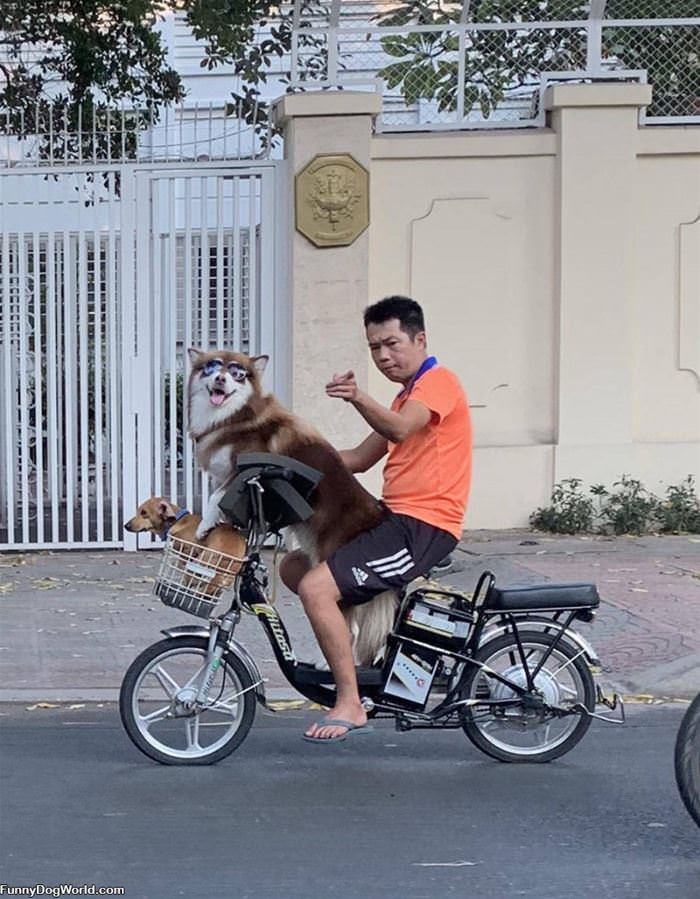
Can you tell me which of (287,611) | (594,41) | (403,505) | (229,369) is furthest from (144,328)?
(403,505)

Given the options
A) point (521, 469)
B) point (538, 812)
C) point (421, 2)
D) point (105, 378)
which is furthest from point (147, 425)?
point (538, 812)

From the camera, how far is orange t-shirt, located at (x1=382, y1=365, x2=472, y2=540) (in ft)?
18.9

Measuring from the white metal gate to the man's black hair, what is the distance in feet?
17.4

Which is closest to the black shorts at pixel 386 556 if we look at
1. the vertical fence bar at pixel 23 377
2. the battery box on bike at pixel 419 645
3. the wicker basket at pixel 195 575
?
the battery box on bike at pixel 419 645

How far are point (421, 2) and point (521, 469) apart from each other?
12.7 ft

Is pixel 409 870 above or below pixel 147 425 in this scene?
below

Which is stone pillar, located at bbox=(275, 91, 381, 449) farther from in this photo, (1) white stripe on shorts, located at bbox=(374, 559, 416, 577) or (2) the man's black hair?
(1) white stripe on shorts, located at bbox=(374, 559, 416, 577)

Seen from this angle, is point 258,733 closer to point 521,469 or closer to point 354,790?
point 354,790

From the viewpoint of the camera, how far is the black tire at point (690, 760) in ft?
15.8

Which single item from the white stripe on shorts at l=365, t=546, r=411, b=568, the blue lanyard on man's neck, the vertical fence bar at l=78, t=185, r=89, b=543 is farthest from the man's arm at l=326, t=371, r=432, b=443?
the vertical fence bar at l=78, t=185, r=89, b=543

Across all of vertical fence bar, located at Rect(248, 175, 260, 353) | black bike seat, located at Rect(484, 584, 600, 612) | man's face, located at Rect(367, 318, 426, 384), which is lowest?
black bike seat, located at Rect(484, 584, 600, 612)

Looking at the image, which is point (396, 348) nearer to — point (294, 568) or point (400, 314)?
point (400, 314)

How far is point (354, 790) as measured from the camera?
18.8 ft

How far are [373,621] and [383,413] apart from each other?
0.90 metres
